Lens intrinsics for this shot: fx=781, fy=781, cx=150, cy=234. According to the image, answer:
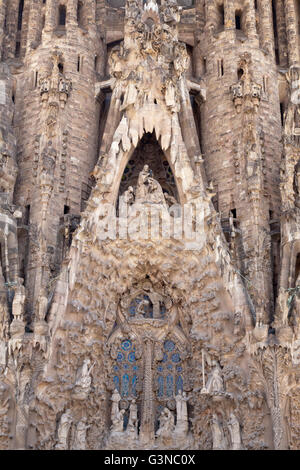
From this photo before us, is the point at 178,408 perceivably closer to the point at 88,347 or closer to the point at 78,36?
the point at 88,347

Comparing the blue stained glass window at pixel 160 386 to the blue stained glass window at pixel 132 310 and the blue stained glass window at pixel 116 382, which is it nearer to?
the blue stained glass window at pixel 116 382

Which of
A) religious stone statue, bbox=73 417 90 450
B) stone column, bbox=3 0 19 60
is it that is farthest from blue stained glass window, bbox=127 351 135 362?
stone column, bbox=3 0 19 60

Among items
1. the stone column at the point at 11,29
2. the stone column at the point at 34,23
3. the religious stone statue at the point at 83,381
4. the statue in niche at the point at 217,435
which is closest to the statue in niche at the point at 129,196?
the religious stone statue at the point at 83,381

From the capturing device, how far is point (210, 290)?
15.6 meters

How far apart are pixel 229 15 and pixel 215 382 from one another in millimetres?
9866

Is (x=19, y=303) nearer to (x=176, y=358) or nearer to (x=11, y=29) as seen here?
(x=176, y=358)

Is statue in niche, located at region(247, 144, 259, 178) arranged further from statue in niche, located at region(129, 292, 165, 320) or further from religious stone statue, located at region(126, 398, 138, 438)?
religious stone statue, located at region(126, 398, 138, 438)

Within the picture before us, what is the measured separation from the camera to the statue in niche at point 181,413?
50.3ft

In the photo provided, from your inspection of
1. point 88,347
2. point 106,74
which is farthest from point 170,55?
point 88,347

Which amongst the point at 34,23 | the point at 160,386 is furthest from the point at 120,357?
the point at 34,23

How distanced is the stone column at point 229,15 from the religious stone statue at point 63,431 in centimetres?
1073

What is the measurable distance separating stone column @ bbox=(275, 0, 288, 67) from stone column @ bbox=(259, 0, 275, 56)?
359mm

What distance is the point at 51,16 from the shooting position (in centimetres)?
1964

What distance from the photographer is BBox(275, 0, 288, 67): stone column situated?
20141 millimetres
